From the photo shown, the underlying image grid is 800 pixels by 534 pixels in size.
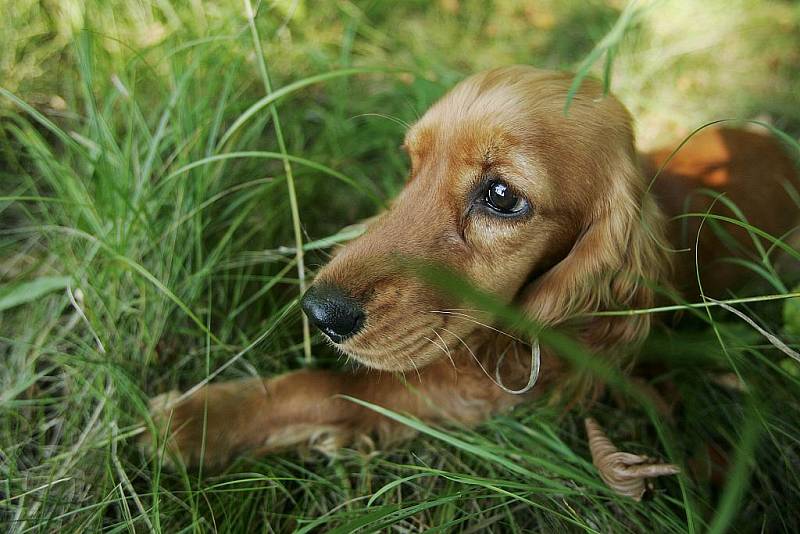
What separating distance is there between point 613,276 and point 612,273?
13 millimetres

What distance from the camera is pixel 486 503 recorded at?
162 cm

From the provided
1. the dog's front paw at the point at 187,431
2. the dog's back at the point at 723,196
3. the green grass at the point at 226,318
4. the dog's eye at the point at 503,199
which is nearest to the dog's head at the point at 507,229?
the dog's eye at the point at 503,199

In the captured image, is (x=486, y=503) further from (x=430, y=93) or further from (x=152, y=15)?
(x=152, y=15)

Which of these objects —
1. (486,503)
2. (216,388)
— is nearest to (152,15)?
(216,388)

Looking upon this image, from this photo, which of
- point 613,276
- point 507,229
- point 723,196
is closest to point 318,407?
point 507,229

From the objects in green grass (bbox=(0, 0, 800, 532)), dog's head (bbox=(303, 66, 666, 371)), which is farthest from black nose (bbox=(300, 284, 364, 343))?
green grass (bbox=(0, 0, 800, 532))

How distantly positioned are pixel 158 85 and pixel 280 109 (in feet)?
1.78

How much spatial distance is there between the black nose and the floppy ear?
1.61ft

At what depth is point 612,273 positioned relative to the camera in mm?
1572

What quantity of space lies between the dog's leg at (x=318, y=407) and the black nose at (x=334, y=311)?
1.45 feet

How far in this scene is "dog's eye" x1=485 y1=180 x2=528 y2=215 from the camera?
4.77 feet

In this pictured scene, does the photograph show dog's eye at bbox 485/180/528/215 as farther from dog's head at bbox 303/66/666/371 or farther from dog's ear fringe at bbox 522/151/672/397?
dog's ear fringe at bbox 522/151/672/397

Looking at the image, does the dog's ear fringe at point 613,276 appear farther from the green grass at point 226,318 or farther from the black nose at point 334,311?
the black nose at point 334,311

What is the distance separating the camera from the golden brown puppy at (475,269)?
1.41 m
